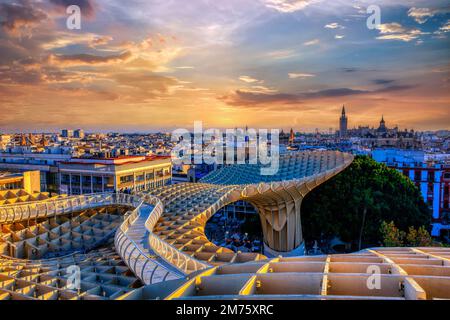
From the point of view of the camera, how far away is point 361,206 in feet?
74.9

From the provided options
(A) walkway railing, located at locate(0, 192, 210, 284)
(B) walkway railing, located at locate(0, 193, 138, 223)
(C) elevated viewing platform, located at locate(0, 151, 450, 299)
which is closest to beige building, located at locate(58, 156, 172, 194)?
(C) elevated viewing platform, located at locate(0, 151, 450, 299)

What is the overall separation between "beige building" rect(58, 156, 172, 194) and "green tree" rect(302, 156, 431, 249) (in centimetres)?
1571

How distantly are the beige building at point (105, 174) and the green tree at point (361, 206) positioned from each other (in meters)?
15.7

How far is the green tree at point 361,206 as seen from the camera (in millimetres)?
22492

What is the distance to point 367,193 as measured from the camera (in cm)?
2283

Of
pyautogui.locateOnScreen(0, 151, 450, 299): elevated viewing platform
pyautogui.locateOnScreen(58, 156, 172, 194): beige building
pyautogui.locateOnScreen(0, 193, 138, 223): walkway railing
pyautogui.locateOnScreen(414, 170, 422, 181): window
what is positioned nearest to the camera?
pyautogui.locateOnScreen(0, 151, 450, 299): elevated viewing platform

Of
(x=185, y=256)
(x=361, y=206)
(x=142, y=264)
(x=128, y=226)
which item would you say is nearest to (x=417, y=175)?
(x=361, y=206)

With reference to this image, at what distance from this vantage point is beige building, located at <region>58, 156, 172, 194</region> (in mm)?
32500

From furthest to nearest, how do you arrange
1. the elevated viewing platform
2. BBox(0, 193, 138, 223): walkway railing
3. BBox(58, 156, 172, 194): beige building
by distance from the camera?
1. BBox(58, 156, 172, 194): beige building
2. BBox(0, 193, 138, 223): walkway railing
3. the elevated viewing platform

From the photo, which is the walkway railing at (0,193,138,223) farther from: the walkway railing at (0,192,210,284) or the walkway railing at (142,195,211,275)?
the walkway railing at (142,195,211,275)

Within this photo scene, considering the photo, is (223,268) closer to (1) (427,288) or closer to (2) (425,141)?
(1) (427,288)

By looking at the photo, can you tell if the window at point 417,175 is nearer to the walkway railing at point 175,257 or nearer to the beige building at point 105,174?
the beige building at point 105,174
